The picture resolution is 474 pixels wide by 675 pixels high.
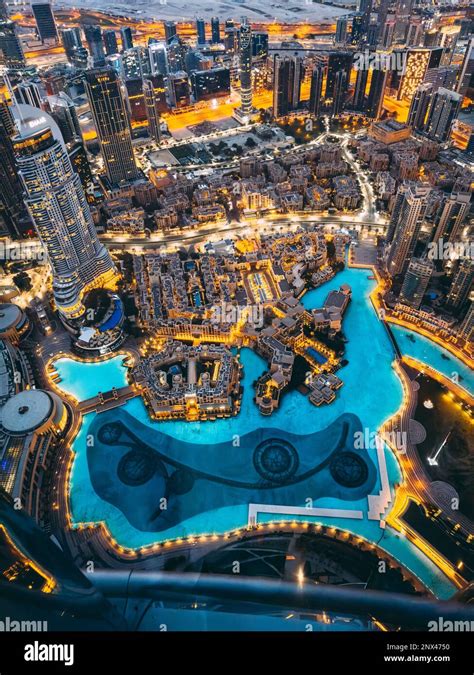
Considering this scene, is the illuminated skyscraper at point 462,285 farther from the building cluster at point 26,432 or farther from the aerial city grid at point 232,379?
the building cluster at point 26,432

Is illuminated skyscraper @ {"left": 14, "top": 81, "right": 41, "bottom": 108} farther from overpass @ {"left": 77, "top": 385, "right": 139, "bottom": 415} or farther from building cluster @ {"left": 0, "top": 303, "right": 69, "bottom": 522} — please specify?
overpass @ {"left": 77, "top": 385, "right": 139, "bottom": 415}

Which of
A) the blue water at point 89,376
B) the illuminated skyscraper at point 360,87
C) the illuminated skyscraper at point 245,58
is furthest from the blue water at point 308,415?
the illuminated skyscraper at point 245,58

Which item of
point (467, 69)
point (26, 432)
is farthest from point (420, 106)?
point (26, 432)

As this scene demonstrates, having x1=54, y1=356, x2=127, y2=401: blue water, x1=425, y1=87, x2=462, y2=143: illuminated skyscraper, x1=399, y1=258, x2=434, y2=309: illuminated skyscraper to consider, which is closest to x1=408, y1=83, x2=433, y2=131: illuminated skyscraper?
x1=425, y1=87, x2=462, y2=143: illuminated skyscraper
